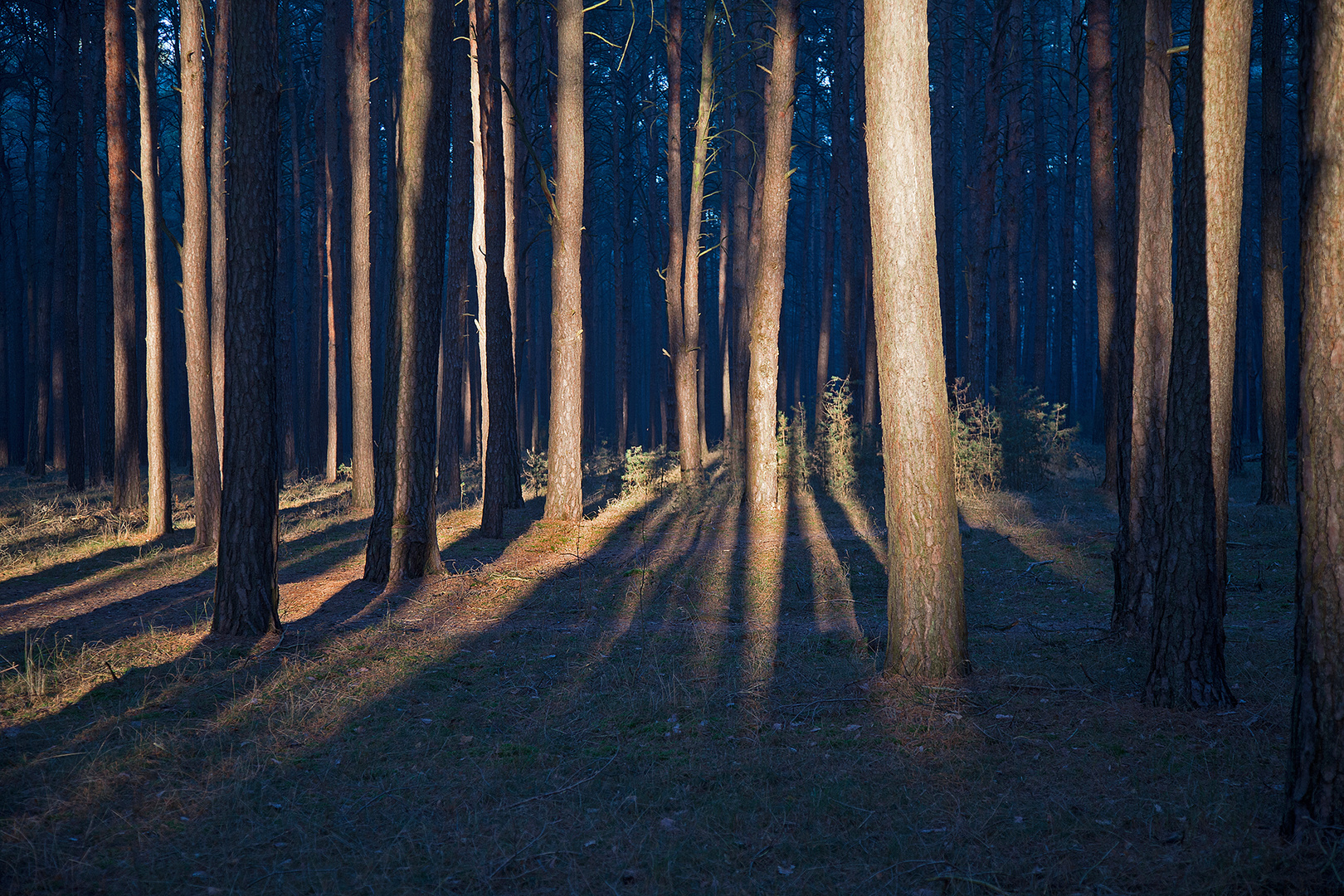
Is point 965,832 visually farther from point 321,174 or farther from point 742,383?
point 321,174

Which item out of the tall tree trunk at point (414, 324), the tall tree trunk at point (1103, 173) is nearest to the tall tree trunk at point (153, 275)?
the tall tree trunk at point (414, 324)

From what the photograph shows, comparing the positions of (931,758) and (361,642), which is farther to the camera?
(361,642)

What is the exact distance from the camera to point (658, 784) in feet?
13.5

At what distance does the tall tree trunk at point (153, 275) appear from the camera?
1172cm

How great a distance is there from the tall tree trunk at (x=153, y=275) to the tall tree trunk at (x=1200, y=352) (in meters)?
12.0

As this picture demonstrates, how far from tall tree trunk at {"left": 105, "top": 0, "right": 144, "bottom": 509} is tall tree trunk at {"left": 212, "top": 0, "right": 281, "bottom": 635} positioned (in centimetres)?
665

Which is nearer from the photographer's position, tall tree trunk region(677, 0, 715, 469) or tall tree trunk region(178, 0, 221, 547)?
tall tree trunk region(178, 0, 221, 547)

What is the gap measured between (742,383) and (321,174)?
45.6 feet

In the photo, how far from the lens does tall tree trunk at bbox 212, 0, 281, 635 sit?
6672 millimetres

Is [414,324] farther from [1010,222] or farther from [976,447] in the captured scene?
[1010,222]

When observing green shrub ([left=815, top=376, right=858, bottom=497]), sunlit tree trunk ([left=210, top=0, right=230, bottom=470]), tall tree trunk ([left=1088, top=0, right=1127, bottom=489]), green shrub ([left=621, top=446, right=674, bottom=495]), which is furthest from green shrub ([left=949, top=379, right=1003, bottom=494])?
sunlit tree trunk ([left=210, top=0, right=230, bottom=470])

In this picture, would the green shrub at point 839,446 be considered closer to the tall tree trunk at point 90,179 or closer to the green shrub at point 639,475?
the green shrub at point 639,475

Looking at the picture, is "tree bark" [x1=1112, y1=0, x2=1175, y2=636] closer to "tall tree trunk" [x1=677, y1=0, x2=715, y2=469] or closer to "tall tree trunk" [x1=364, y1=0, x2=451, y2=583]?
"tall tree trunk" [x1=364, y1=0, x2=451, y2=583]

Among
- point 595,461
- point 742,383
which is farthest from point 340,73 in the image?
point 595,461
